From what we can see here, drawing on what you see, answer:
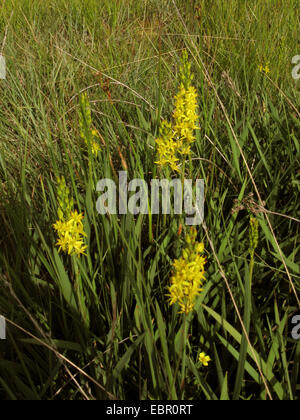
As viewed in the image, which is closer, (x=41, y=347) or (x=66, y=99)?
(x=41, y=347)

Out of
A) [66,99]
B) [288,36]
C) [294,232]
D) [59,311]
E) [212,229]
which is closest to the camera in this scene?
[59,311]

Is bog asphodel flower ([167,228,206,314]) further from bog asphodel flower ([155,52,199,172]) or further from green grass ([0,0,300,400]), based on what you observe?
bog asphodel flower ([155,52,199,172])

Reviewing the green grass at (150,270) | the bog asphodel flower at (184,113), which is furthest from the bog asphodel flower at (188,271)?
the bog asphodel flower at (184,113)

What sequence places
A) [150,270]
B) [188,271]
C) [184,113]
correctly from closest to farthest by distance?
[188,271]
[184,113]
[150,270]

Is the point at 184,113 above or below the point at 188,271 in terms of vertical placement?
above

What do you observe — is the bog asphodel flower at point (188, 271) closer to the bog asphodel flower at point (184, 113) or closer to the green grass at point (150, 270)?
the green grass at point (150, 270)

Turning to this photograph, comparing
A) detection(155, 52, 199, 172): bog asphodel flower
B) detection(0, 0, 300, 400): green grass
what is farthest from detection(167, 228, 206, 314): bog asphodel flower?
detection(155, 52, 199, 172): bog asphodel flower

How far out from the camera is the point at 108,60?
297cm

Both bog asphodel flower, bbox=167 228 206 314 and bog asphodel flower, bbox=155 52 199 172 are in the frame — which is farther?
bog asphodel flower, bbox=155 52 199 172

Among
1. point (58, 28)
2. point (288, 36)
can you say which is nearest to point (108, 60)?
point (58, 28)

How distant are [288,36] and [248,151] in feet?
5.30

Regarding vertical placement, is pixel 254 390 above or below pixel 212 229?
below

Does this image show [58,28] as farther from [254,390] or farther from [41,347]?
[254,390]

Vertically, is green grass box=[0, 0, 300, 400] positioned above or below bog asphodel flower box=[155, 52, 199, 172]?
below
